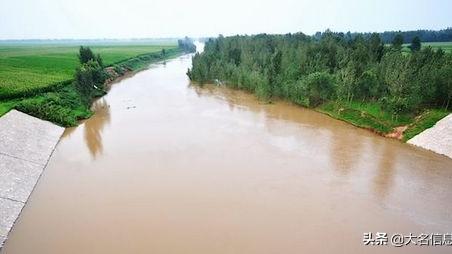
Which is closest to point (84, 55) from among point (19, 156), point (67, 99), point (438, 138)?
point (67, 99)

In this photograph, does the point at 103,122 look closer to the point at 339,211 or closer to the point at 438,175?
the point at 339,211

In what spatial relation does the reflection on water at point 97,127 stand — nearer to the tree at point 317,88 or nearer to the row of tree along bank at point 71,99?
the row of tree along bank at point 71,99

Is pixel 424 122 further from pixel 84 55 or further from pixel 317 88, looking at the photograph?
pixel 84 55

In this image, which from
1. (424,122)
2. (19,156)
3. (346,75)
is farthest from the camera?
(346,75)

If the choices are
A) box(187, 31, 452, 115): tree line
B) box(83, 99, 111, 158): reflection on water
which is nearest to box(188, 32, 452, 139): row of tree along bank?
box(187, 31, 452, 115): tree line

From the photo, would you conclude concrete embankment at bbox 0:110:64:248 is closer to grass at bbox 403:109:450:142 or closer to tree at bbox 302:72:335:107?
tree at bbox 302:72:335:107

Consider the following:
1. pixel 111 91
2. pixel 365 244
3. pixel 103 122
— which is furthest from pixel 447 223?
pixel 111 91
